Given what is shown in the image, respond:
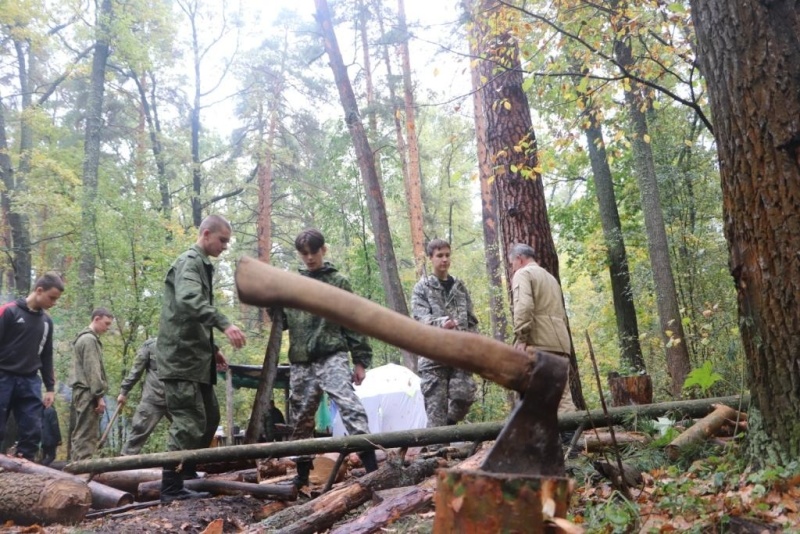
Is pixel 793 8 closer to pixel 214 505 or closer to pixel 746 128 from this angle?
pixel 746 128

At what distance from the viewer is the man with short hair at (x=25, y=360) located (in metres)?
6.81

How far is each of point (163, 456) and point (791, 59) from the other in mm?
5118

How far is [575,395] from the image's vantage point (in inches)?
289

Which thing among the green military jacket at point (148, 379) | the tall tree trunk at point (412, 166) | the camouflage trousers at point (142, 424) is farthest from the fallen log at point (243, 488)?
the tall tree trunk at point (412, 166)

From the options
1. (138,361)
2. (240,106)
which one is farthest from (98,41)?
(138,361)

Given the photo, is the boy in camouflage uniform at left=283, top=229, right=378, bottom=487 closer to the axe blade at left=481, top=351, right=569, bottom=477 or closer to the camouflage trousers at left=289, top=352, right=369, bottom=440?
the camouflage trousers at left=289, top=352, right=369, bottom=440

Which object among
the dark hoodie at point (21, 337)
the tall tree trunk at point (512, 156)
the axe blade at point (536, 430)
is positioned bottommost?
the axe blade at point (536, 430)

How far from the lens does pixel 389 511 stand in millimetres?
3717

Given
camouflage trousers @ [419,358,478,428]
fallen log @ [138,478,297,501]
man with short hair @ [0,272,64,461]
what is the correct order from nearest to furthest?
fallen log @ [138,478,297,501], camouflage trousers @ [419,358,478,428], man with short hair @ [0,272,64,461]

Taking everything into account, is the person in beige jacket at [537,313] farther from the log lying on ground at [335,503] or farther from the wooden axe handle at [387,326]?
the wooden axe handle at [387,326]

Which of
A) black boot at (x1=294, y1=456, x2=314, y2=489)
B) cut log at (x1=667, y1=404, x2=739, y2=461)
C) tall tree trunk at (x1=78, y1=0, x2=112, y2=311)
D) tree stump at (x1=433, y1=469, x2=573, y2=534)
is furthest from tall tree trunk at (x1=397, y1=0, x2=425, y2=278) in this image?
tree stump at (x1=433, y1=469, x2=573, y2=534)

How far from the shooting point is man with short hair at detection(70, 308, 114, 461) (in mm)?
8625

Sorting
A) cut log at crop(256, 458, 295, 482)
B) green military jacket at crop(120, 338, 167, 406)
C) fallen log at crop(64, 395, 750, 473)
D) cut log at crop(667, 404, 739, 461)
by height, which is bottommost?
cut log at crop(256, 458, 295, 482)

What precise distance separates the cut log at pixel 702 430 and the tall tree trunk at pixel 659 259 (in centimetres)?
555
